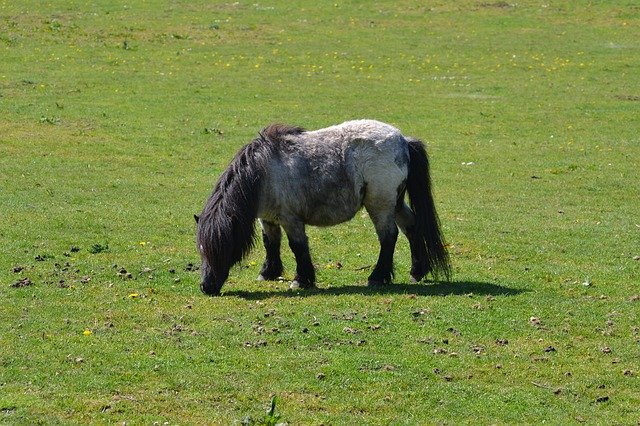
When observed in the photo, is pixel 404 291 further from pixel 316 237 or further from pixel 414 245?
pixel 316 237

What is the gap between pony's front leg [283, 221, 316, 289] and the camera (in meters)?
14.0

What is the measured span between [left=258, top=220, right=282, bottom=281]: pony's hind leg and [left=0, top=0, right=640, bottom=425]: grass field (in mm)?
339

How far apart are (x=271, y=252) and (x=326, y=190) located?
1.17 meters

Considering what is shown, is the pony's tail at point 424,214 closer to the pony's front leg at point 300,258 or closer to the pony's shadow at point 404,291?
the pony's shadow at point 404,291

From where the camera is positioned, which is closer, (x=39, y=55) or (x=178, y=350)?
(x=178, y=350)

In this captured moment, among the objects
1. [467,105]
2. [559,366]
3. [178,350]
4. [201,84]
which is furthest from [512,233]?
[201,84]

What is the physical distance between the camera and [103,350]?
35.5ft

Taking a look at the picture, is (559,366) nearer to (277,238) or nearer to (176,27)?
(277,238)

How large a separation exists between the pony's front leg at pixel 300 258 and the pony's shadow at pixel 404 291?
175mm

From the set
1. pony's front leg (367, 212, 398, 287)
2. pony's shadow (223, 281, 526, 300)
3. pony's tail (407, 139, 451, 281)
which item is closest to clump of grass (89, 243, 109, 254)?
pony's shadow (223, 281, 526, 300)

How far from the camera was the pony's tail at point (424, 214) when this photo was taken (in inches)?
564

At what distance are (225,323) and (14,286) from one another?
3248 mm

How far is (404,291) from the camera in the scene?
13.6 meters

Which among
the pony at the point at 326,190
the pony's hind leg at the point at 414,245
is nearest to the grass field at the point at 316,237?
the pony's hind leg at the point at 414,245
